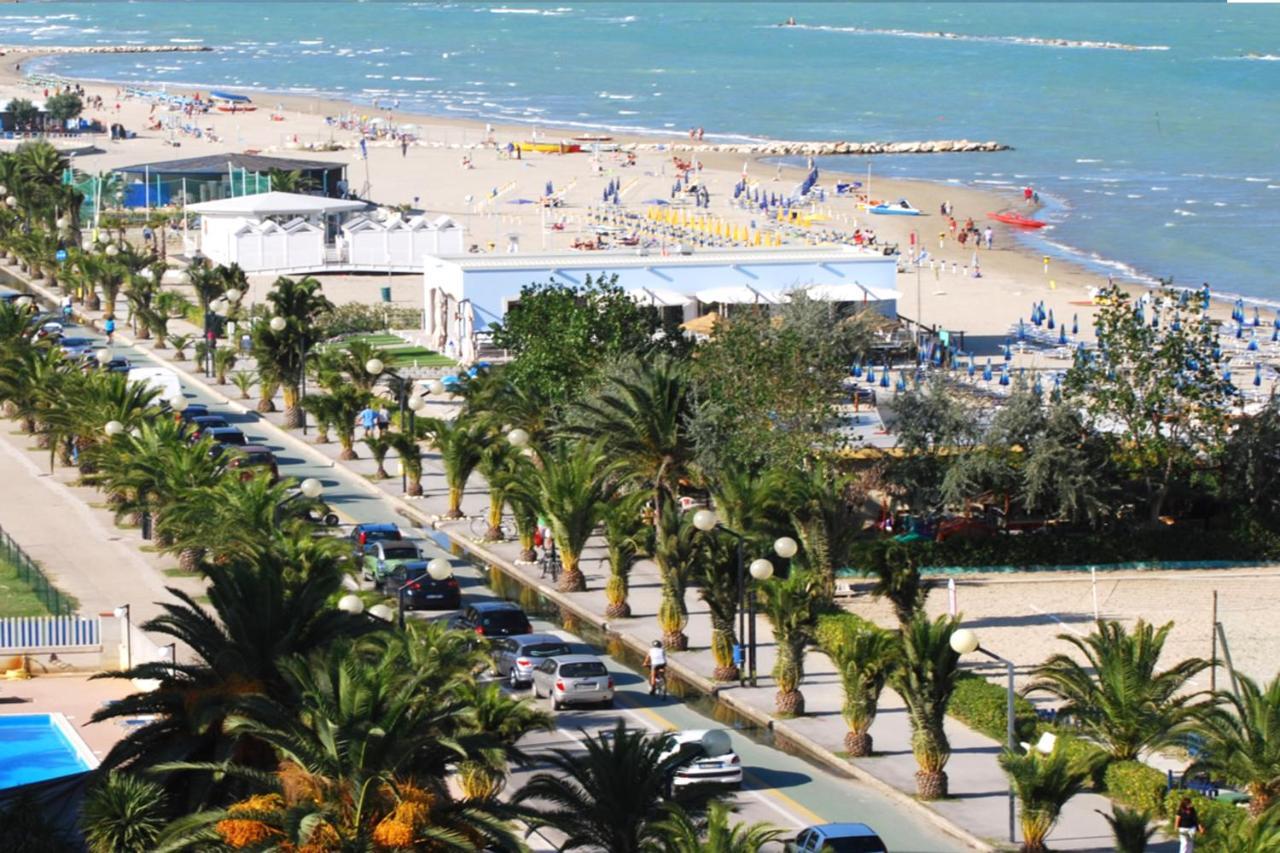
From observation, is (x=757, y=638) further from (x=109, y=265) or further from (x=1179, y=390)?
(x=109, y=265)

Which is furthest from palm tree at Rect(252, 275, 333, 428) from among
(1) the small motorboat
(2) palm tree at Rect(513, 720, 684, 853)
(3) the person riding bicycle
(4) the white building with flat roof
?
(1) the small motorboat

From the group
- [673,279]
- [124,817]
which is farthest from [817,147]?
[124,817]

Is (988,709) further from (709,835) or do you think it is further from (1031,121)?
(1031,121)

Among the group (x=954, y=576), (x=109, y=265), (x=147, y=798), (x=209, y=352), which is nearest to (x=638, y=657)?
(x=954, y=576)

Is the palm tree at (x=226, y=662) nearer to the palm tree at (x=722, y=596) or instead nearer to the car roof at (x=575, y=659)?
the car roof at (x=575, y=659)

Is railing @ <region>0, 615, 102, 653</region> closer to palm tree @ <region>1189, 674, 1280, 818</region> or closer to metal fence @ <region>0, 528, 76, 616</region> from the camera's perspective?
metal fence @ <region>0, 528, 76, 616</region>

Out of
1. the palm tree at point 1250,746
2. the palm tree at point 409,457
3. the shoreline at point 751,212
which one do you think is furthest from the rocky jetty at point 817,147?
the palm tree at point 1250,746
